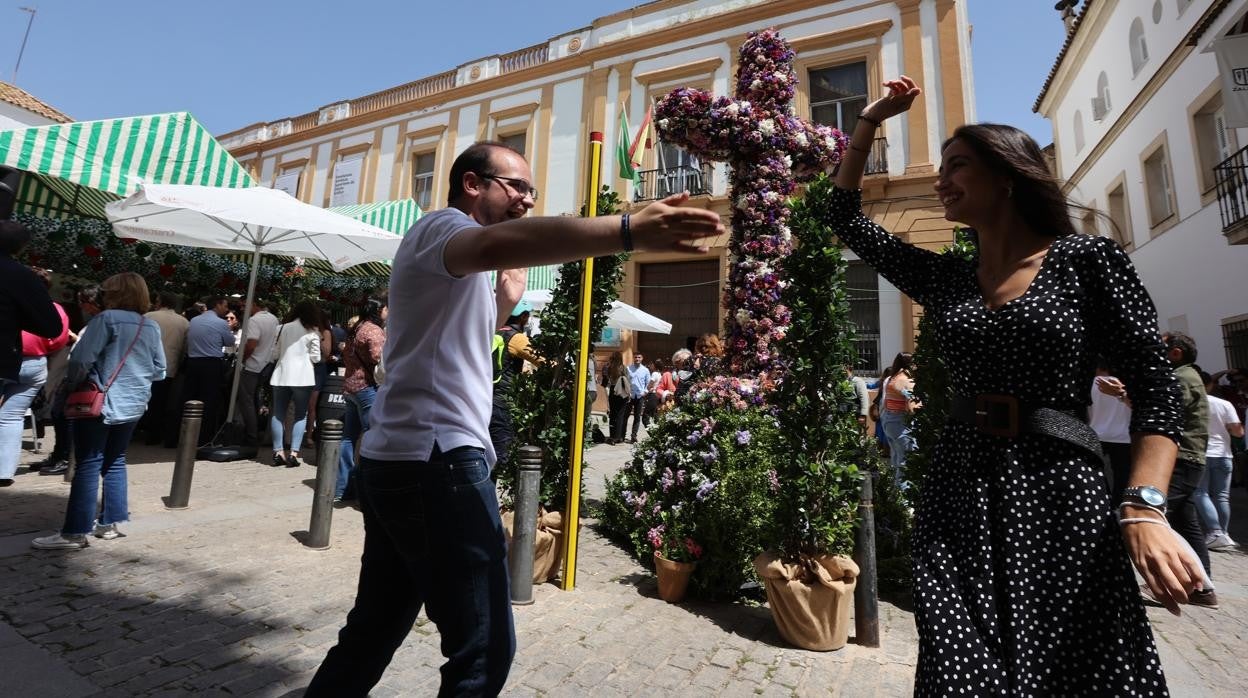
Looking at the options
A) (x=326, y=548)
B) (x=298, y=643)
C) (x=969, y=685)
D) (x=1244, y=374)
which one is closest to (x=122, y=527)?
(x=326, y=548)

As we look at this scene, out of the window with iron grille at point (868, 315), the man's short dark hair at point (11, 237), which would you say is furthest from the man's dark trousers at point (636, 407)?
the man's short dark hair at point (11, 237)

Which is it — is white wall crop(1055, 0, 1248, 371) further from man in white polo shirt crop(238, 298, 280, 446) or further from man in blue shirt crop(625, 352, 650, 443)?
man in white polo shirt crop(238, 298, 280, 446)

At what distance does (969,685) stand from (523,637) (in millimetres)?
2332

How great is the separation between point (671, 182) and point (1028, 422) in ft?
48.6

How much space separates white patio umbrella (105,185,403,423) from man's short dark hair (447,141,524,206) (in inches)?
215

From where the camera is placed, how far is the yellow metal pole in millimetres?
3779

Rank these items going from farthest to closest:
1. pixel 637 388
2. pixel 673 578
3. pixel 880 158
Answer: pixel 880 158 → pixel 637 388 → pixel 673 578

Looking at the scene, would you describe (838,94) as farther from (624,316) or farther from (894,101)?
(894,101)

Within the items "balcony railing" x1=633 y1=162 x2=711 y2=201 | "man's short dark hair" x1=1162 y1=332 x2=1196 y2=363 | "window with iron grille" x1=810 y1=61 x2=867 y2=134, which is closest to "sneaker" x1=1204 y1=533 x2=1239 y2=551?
"man's short dark hair" x1=1162 y1=332 x2=1196 y2=363

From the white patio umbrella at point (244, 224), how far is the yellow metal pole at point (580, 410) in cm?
379

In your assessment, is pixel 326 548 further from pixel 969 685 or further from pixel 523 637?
pixel 969 685

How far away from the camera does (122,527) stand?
14.4ft

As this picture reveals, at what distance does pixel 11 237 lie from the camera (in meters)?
3.40

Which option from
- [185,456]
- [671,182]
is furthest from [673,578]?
[671,182]
